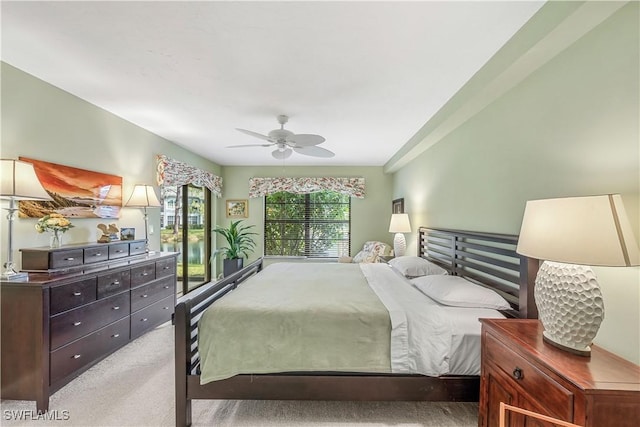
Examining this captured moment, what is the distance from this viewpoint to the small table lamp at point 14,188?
6.01 ft

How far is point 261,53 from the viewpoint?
6.25ft

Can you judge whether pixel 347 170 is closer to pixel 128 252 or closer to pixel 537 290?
pixel 128 252

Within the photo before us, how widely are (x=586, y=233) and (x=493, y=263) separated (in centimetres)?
114

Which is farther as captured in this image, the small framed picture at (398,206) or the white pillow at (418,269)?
the small framed picture at (398,206)

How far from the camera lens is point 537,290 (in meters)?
1.26

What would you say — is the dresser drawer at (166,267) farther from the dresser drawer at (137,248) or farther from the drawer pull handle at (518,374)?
the drawer pull handle at (518,374)

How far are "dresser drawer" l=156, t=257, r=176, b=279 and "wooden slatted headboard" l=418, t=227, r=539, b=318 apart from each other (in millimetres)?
3160

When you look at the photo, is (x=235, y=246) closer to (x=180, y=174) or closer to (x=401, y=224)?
(x=180, y=174)

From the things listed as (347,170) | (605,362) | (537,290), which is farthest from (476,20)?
(347,170)

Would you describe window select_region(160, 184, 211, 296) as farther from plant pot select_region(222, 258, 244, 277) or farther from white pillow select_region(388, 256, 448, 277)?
white pillow select_region(388, 256, 448, 277)

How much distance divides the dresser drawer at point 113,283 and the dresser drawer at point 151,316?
1.20 feet

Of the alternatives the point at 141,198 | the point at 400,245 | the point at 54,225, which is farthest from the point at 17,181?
the point at 400,245

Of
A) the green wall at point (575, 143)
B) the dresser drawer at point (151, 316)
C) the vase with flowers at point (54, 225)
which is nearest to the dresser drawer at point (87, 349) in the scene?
the dresser drawer at point (151, 316)

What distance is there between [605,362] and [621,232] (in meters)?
0.52
